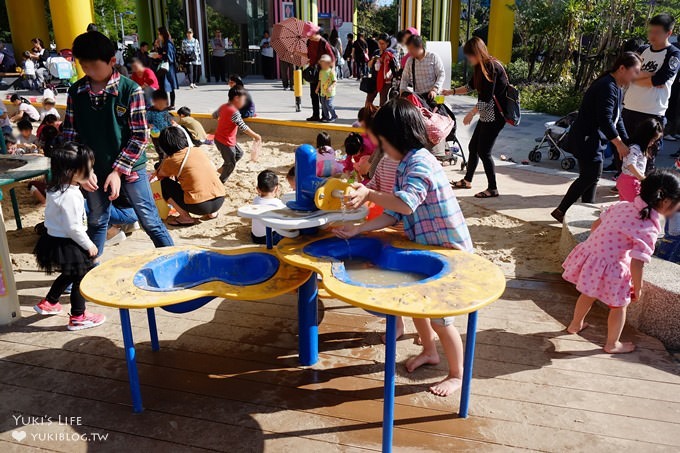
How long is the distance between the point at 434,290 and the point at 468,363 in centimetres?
56

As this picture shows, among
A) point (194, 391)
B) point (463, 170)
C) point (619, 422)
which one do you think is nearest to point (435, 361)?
point (619, 422)

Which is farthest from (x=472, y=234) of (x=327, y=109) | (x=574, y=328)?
(x=327, y=109)

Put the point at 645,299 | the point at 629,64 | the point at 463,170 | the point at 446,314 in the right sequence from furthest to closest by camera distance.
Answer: the point at 463,170
the point at 629,64
the point at 645,299
the point at 446,314

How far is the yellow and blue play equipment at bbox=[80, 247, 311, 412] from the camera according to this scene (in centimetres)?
271

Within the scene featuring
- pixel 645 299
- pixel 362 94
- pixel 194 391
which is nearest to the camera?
pixel 194 391

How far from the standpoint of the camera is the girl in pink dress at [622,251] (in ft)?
10.3

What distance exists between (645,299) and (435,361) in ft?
5.00

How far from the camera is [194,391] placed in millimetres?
3100

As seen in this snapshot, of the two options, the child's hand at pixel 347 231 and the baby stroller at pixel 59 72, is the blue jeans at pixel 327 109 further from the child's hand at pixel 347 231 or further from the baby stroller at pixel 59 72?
the baby stroller at pixel 59 72

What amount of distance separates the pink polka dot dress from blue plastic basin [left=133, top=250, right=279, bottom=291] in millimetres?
1912

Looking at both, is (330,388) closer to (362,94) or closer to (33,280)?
(33,280)

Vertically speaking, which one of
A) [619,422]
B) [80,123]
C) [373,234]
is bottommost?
[619,422]

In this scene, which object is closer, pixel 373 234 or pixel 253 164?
pixel 373 234

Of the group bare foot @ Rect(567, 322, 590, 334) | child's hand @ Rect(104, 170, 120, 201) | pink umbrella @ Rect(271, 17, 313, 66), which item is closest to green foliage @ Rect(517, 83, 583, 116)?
pink umbrella @ Rect(271, 17, 313, 66)
